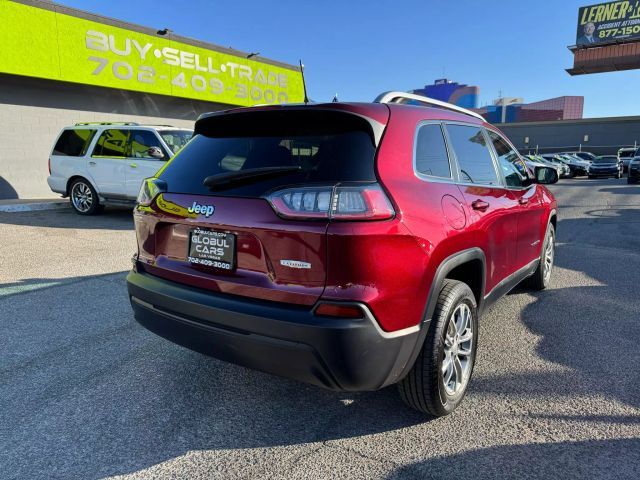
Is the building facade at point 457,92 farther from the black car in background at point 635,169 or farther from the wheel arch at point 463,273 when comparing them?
the wheel arch at point 463,273

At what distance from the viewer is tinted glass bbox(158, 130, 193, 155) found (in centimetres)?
955

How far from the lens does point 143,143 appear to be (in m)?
9.55

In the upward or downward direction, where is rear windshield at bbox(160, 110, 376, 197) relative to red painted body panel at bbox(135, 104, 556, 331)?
upward

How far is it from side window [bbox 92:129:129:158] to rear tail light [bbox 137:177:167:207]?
7.50 m

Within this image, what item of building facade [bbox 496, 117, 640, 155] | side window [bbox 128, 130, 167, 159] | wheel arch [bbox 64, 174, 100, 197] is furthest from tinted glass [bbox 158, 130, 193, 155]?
building facade [bbox 496, 117, 640, 155]

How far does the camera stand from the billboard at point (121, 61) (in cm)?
1188

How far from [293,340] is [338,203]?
0.69m

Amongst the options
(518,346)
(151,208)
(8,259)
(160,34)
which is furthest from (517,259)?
(160,34)

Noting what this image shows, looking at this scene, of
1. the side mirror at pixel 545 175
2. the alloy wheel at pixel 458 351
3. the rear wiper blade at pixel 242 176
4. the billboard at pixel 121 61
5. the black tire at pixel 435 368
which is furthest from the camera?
the billboard at pixel 121 61

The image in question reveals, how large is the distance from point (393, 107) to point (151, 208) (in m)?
1.61

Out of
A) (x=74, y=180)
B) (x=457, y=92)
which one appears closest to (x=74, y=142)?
(x=74, y=180)

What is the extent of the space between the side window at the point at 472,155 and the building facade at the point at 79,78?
505 inches

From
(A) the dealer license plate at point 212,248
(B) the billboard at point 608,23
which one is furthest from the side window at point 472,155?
(B) the billboard at point 608,23

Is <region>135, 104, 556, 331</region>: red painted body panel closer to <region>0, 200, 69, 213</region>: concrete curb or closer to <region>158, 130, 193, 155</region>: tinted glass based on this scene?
<region>158, 130, 193, 155</region>: tinted glass
